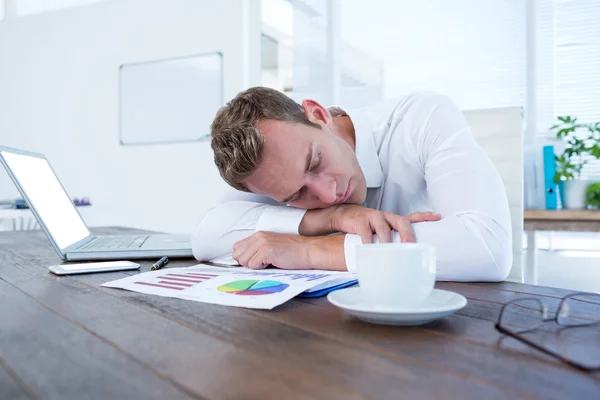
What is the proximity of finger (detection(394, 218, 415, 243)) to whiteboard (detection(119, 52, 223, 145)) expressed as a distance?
308 centimetres

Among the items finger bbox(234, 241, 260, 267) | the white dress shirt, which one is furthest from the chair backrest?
finger bbox(234, 241, 260, 267)

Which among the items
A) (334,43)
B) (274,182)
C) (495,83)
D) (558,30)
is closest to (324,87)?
(334,43)

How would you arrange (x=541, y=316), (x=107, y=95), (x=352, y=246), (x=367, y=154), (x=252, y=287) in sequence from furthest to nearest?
1. (x=107, y=95)
2. (x=367, y=154)
3. (x=352, y=246)
4. (x=252, y=287)
5. (x=541, y=316)

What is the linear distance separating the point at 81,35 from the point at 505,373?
4.79m

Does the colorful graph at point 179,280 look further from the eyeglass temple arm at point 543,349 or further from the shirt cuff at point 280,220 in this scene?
the eyeglass temple arm at point 543,349

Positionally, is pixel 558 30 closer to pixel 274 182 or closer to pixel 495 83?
pixel 495 83

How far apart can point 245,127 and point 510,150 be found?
1.08 metres

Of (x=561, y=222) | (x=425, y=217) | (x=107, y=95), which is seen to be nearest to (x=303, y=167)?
(x=425, y=217)

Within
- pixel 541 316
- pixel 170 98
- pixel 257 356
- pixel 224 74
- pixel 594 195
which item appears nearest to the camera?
pixel 257 356

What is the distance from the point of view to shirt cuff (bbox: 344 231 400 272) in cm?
91

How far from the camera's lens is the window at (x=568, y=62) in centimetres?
298

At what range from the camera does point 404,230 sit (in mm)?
923

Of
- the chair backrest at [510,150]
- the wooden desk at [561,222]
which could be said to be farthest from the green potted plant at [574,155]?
the chair backrest at [510,150]

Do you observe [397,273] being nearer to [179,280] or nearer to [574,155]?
[179,280]
